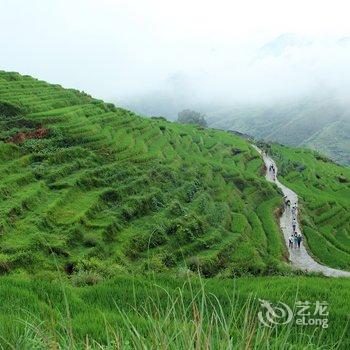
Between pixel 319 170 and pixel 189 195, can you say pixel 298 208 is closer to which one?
pixel 189 195

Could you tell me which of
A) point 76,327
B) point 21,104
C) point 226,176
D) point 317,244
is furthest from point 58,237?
point 226,176

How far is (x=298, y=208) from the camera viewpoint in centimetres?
5212

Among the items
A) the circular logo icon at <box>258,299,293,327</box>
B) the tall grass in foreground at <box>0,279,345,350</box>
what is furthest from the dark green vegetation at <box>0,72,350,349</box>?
the circular logo icon at <box>258,299,293,327</box>

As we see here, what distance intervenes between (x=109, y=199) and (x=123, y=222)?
2.75 meters

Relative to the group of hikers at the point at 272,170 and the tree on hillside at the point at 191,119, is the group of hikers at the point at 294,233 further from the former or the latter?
the tree on hillside at the point at 191,119

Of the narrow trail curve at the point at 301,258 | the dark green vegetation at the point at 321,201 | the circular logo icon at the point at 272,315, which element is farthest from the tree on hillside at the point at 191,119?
the circular logo icon at the point at 272,315

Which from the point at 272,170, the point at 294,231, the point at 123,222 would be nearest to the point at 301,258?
the point at 294,231

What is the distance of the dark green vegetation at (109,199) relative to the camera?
23.3m

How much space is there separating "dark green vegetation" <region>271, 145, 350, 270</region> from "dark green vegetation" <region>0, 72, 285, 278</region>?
4.31 m

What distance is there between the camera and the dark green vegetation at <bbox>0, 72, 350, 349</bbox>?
7.99 metres

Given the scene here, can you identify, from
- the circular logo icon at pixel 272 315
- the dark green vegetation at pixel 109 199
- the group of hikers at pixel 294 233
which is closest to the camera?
the circular logo icon at pixel 272 315

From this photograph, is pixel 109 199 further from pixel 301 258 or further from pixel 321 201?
pixel 321 201

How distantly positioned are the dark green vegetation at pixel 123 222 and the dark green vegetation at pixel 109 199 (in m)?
0.09

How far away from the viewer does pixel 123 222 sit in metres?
28.4
